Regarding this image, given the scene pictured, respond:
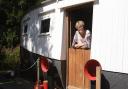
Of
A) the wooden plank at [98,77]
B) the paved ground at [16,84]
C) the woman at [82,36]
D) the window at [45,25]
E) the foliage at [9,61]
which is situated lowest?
the paved ground at [16,84]

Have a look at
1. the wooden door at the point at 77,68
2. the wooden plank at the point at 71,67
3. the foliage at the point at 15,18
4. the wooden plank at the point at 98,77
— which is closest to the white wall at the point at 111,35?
the wooden plank at the point at 98,77

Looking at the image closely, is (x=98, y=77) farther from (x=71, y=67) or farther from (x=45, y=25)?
(x=45, y=25)

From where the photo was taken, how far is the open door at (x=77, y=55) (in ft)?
29.2

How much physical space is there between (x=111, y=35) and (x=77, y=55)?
1.87 meters

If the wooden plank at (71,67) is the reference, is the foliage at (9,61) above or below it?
below

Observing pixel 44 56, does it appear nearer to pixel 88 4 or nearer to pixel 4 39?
pixel 88 4

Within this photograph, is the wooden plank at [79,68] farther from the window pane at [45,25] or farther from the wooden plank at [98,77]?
the window pane at [45,25]

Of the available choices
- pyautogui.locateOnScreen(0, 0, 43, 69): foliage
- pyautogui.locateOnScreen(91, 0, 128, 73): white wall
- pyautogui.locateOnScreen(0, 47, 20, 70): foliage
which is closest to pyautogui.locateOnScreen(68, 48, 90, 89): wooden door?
pyautogui.locateOnScreen(91, 0, 128, 73): white wall

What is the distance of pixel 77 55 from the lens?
919 centimetres

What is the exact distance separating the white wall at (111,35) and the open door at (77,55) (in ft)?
2.49

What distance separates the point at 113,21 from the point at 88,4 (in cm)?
144

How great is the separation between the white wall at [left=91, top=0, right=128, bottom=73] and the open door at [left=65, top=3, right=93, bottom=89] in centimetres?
76

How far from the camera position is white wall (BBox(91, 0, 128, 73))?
7.23 m

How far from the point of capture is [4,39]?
27031 mm
